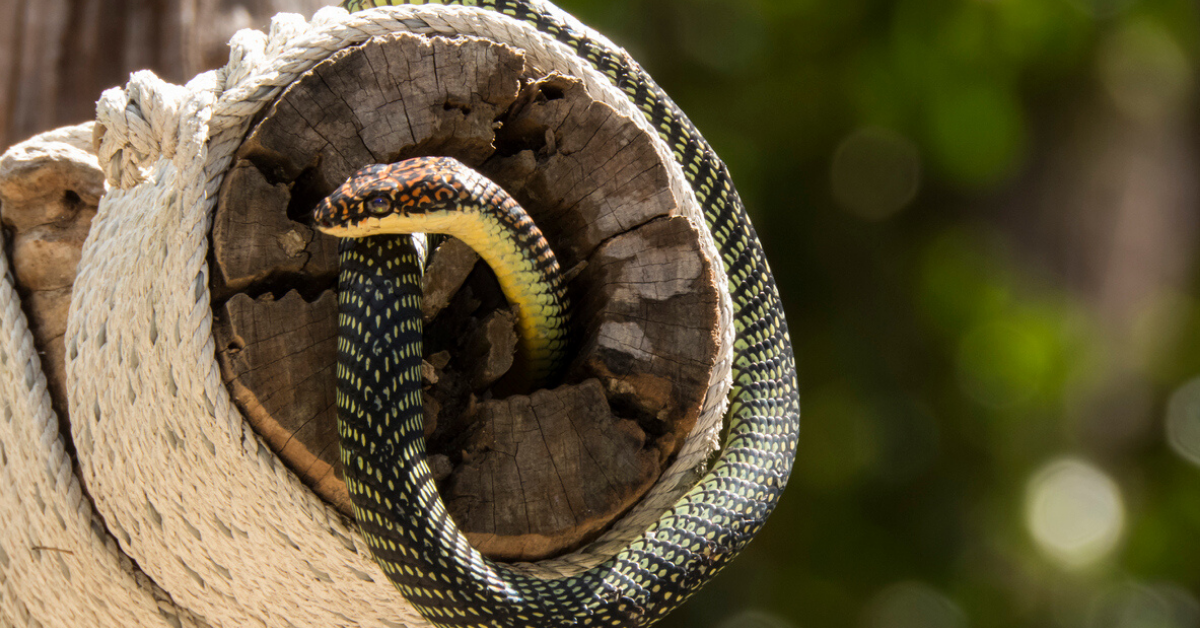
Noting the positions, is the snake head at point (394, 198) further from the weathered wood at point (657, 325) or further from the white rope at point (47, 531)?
the white rope at point (47, 531)

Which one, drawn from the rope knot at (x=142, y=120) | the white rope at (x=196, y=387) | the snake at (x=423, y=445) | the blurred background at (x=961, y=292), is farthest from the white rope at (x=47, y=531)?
the blurred background at (x=961, y=292)

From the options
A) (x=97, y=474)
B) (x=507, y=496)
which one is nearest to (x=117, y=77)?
(x=97, y=474)

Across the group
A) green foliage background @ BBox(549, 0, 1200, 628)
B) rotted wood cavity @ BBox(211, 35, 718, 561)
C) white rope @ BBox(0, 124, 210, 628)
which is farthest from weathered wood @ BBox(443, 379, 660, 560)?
green foliage background @ BBox(549, 0, 1200, 628)

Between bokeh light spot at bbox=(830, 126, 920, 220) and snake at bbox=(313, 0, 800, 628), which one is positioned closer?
snake at bbox=(313, 0, 800, 628)

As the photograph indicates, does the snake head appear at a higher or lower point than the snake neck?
higher

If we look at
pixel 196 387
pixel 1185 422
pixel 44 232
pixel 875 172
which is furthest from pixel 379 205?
pixel 1185 422

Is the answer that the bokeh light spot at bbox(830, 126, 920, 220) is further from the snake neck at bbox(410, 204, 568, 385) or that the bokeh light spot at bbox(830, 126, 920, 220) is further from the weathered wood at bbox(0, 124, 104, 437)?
the weathered wood at bbox(0, 124, 104, 437)
